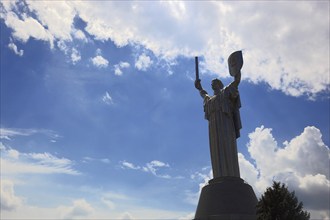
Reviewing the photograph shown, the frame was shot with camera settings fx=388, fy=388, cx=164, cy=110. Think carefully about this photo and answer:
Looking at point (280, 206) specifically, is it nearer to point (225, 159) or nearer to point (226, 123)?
point (225, 159)

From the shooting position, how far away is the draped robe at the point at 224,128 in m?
19.2

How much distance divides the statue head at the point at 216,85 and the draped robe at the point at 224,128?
571 mm

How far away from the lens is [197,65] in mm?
22781

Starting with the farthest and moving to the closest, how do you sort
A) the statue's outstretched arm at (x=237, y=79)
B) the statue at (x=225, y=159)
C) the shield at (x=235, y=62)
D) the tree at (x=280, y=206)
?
the shield at (x=235, y=62), the statue's outstretched arm at (x=237, y=79), the statue at (x=225, y=159), the tree at (x=280, y=206)

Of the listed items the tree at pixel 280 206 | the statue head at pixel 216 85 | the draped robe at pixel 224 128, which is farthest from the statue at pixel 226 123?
the tree at pixel 280 206

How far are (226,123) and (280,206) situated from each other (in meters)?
6.48

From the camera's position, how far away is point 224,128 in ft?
65.5

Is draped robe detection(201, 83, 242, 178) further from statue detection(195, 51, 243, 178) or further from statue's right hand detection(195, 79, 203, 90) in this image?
statue's right hand detection(195, 79, 203, 90)

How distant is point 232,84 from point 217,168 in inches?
174

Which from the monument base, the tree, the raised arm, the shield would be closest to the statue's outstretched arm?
the shield

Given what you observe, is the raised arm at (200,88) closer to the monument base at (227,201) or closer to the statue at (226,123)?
the statue at (226,123)

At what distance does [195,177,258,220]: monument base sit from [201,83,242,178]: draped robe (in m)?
0.99

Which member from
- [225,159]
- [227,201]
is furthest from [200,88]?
[227,201]

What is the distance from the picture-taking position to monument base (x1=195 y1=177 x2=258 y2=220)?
1649 cm
